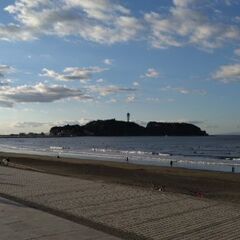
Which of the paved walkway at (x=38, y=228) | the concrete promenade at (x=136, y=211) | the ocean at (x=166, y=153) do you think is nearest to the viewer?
the paved walkway at (x=38, y=228)

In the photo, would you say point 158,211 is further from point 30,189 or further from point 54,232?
point 30,189

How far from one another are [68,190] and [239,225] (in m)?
6.78

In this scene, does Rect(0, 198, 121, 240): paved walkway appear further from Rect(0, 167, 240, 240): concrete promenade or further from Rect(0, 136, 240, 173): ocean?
Rect(0, 136, 240, 173): ocean

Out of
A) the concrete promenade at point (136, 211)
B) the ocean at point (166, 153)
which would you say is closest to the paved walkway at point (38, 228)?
the concrete promenade at point (136, 211)

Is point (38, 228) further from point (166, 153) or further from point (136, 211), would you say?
point (166, 153)

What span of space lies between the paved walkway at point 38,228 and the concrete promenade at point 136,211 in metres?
0.12

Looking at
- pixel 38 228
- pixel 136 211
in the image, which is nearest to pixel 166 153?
pixel 136 211

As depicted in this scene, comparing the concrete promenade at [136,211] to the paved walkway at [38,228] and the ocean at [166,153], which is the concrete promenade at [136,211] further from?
the ocean at [166,153]

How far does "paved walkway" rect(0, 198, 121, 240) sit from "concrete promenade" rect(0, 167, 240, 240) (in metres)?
0.12

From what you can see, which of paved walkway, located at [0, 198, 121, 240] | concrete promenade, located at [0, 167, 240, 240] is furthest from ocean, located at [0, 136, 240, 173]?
paved walkway, located at [0, 198, 121, 240]

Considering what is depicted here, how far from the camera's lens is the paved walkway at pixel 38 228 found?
7.34 m

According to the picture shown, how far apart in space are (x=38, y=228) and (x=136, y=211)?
117 inches

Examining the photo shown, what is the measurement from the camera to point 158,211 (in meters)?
10.4

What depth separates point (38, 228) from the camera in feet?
26.2
